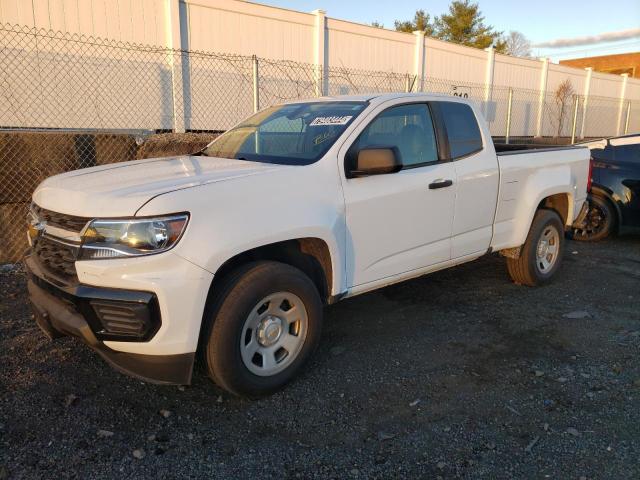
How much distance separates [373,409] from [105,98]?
9899mm

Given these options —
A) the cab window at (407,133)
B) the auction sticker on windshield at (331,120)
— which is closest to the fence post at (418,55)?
the cab window at (407,133)

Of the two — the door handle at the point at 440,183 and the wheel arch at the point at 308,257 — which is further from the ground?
the door handle at the point at 440,183

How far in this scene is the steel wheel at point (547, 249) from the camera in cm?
538

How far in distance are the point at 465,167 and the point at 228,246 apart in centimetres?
243

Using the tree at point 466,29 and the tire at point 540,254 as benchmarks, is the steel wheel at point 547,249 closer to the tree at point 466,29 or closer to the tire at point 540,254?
the tire at point 540,254

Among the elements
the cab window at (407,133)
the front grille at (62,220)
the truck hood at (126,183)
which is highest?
the cab window at (407,133)

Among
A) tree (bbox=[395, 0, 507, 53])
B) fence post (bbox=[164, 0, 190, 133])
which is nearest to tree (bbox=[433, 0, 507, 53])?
tree (bbox=[395, 0, 507, 53])

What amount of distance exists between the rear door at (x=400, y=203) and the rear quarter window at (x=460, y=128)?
19 cm

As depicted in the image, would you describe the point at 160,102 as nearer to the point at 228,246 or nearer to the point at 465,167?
the point at 465,167

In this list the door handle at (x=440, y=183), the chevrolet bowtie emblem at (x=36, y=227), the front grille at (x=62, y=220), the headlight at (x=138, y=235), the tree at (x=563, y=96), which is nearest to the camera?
the headlight at (x=138, y=235)

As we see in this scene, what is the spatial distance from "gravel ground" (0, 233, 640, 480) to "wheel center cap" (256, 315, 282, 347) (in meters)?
0.37

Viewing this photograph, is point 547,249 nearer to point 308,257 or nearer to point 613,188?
point 613,188

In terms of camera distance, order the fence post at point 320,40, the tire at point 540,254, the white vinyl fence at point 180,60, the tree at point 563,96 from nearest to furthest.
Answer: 1. the tire at point 540,254
2. the white vinyl fence at point 180,60
3. the fence post at point 320,40
4. the tree at point 563,96

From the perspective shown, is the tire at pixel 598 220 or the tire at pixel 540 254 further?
the tire at pixel 598 220
